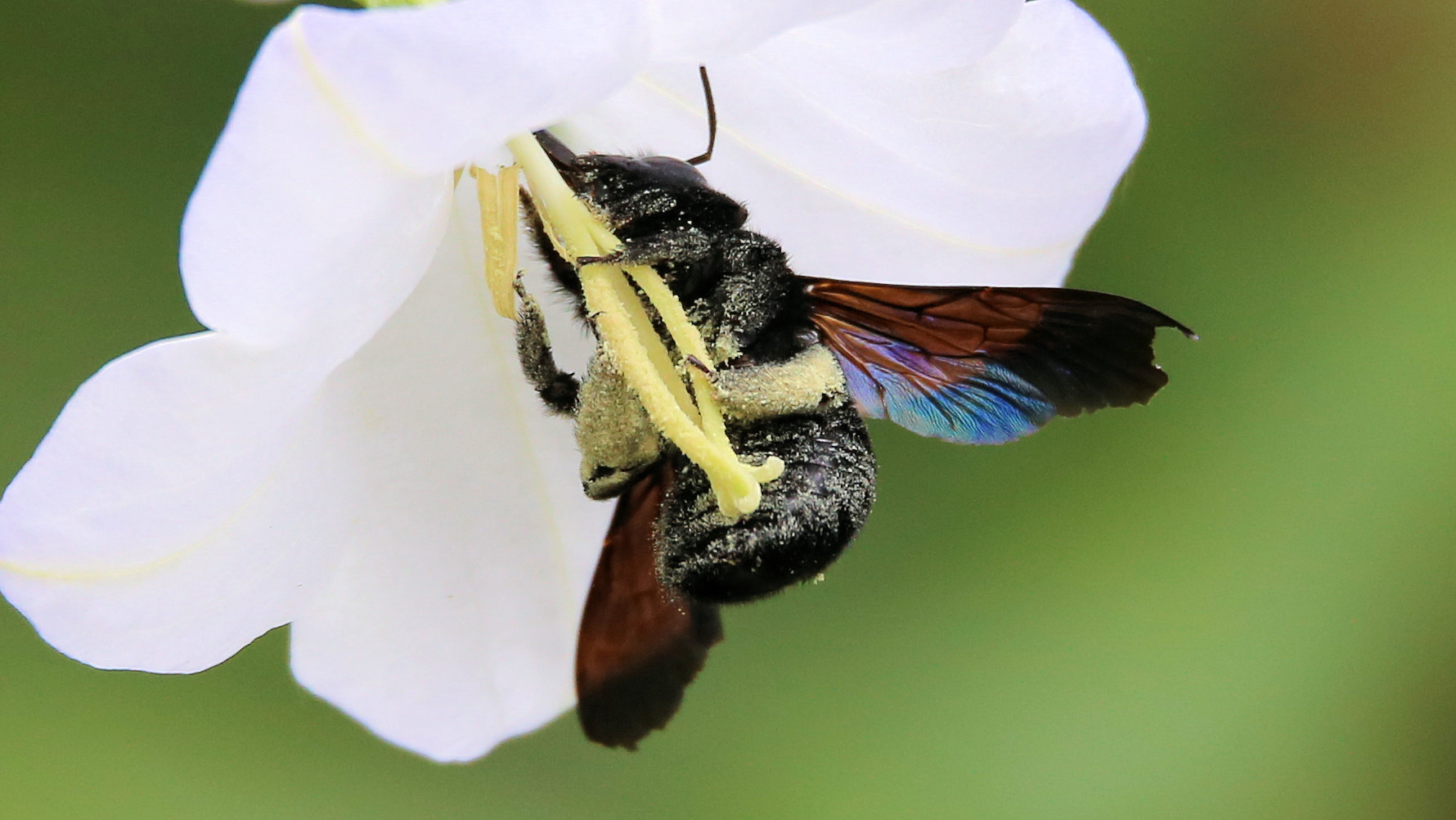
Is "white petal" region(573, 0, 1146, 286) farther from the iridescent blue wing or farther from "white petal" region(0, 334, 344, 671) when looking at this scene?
"white petal" region(0, 334, 344, 671)

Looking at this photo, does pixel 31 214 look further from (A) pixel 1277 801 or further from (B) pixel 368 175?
(A) pixel 1277 801

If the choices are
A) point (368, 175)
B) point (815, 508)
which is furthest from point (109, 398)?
point (815, 508)

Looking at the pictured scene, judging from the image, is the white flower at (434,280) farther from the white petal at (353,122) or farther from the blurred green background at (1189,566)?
the blurred green background at (1189,566)

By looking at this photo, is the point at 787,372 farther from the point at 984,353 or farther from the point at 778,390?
the point at 984,353

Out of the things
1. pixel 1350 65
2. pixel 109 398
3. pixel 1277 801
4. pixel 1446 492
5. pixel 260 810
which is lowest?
pixel 260 810

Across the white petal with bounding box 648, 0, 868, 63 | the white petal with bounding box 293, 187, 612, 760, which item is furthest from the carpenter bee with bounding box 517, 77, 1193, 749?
the white petal with bounding box 293, 187, 612, 760

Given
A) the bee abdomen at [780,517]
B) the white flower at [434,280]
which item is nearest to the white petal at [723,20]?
the white flower at [434,280]
